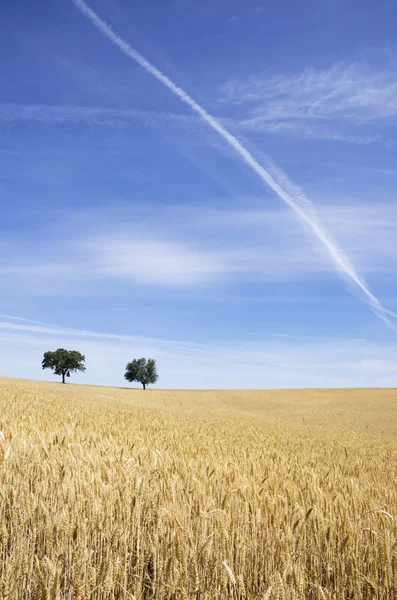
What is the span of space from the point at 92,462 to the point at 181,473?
1053 millimetres

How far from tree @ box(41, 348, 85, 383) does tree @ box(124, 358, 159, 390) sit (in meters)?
9.43

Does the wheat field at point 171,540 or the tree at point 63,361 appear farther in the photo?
the tree at point 63,361

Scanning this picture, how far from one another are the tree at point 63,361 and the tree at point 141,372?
9432mm

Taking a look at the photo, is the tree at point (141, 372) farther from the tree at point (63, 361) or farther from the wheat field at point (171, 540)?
the wheat field at point (171, 540)

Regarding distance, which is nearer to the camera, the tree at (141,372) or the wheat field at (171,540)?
the wheat field at (171,540)

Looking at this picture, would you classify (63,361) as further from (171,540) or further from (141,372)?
(171,540)

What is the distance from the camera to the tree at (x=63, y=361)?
88.6 metres

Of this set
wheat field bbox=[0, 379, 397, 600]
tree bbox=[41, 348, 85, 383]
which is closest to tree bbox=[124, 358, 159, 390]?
tree bbox=[41, 348, 85, 383]

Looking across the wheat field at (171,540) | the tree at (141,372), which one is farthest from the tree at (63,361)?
the wheat field at (171,540)

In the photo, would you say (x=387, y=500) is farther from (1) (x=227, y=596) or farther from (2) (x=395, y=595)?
(1) (x=227, y=596)

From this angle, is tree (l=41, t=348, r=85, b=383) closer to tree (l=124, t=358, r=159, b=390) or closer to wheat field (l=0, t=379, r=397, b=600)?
tree (l=124, t=358, r=159, b=390)

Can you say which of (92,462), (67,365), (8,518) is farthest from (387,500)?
(67,365)

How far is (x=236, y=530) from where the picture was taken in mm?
3537

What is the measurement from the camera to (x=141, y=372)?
90.9 metres
